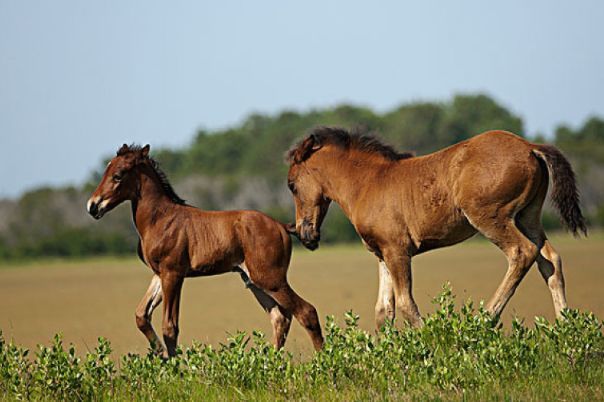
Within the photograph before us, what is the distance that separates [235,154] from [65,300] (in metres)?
64.4

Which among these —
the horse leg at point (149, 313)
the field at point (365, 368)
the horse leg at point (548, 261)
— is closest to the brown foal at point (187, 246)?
the horse leg at point (149, 313)

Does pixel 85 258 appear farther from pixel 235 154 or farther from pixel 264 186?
pixel 235 154

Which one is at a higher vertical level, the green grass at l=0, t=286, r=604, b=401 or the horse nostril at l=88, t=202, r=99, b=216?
the horse nostril at l=88, t=202, r=99, b=216

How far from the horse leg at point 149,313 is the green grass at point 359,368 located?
1104mm

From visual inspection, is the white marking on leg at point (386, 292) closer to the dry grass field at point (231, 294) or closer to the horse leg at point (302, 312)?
the dry grass field at point (231, 294)

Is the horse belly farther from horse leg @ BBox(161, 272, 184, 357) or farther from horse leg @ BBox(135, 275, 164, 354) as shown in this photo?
horse leg @ BBox(135, 275, 164, 354)

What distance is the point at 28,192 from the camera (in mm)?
58719

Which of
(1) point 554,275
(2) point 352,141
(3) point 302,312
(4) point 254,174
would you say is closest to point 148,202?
(3) point 302,312

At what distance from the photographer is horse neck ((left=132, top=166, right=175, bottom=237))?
1067cm

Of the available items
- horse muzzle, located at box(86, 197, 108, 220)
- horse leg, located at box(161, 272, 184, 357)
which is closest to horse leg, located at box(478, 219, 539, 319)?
horse leg, located at box(161, 272, 184, 357)

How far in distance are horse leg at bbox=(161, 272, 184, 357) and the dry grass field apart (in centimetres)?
185

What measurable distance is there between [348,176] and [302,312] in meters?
1.60

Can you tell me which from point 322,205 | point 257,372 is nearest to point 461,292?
point 322,205

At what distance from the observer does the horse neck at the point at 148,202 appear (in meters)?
10.7
